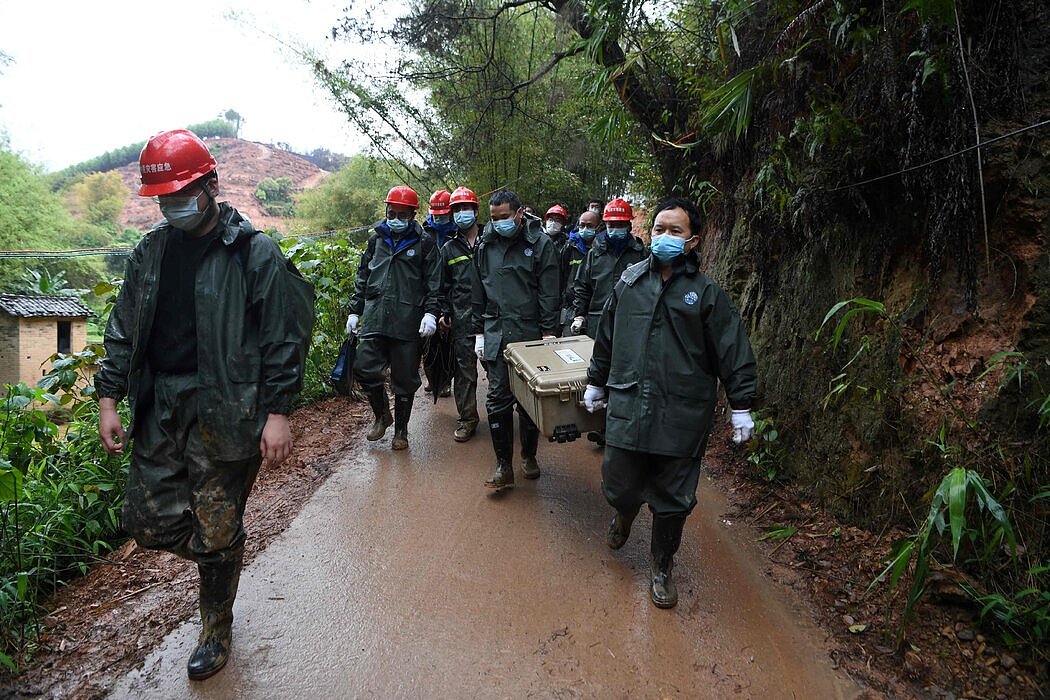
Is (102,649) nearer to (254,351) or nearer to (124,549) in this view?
(124,549)

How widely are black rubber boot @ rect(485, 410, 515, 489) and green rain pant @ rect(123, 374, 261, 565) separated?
1970mm

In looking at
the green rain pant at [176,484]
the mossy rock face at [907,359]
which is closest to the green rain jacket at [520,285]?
the mossy rock face at [907,359]

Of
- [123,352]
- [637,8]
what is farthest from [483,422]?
[637,8]

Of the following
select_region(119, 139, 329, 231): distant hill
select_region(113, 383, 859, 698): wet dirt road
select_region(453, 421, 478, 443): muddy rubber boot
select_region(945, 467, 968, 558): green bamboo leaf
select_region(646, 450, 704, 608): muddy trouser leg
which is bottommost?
select_region(113, 383, 859, 698): wet dirt road

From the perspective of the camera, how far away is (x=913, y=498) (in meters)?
2.91

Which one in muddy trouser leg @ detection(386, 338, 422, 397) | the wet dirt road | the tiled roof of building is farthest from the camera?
the tiled roof of building

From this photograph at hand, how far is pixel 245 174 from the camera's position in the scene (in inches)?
2562

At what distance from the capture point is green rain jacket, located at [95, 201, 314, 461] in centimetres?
231

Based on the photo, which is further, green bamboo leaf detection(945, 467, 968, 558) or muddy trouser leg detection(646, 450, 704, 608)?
muddy trouser leg detection(646, 450, 704, 608)

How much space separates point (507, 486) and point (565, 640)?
1.58 meters

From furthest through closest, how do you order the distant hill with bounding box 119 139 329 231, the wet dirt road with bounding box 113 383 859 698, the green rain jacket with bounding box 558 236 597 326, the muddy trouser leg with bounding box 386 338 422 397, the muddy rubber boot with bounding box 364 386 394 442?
the distant hill with bounding box 119 139 329 231, the green rain jacket with bounding box 558 236 597 326, the muddy rubber boot with bounding box 364 386 394 442, the muddy trouser leg with bounding box 386 338 422 397, the wet dirt road with bounding box 113 383 859 698

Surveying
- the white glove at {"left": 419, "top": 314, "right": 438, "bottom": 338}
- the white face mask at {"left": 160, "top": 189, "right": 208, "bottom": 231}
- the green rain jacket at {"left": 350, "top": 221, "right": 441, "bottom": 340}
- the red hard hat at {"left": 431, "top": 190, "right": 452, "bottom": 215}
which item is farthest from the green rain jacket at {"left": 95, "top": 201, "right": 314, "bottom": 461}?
the red hard hat at {"left": 431, "top": 190, "right": 452, "bottom": 215}

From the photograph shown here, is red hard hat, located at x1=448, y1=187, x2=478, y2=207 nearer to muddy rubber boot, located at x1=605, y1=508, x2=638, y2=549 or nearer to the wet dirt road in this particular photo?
the wet dirt road

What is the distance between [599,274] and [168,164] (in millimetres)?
3623
